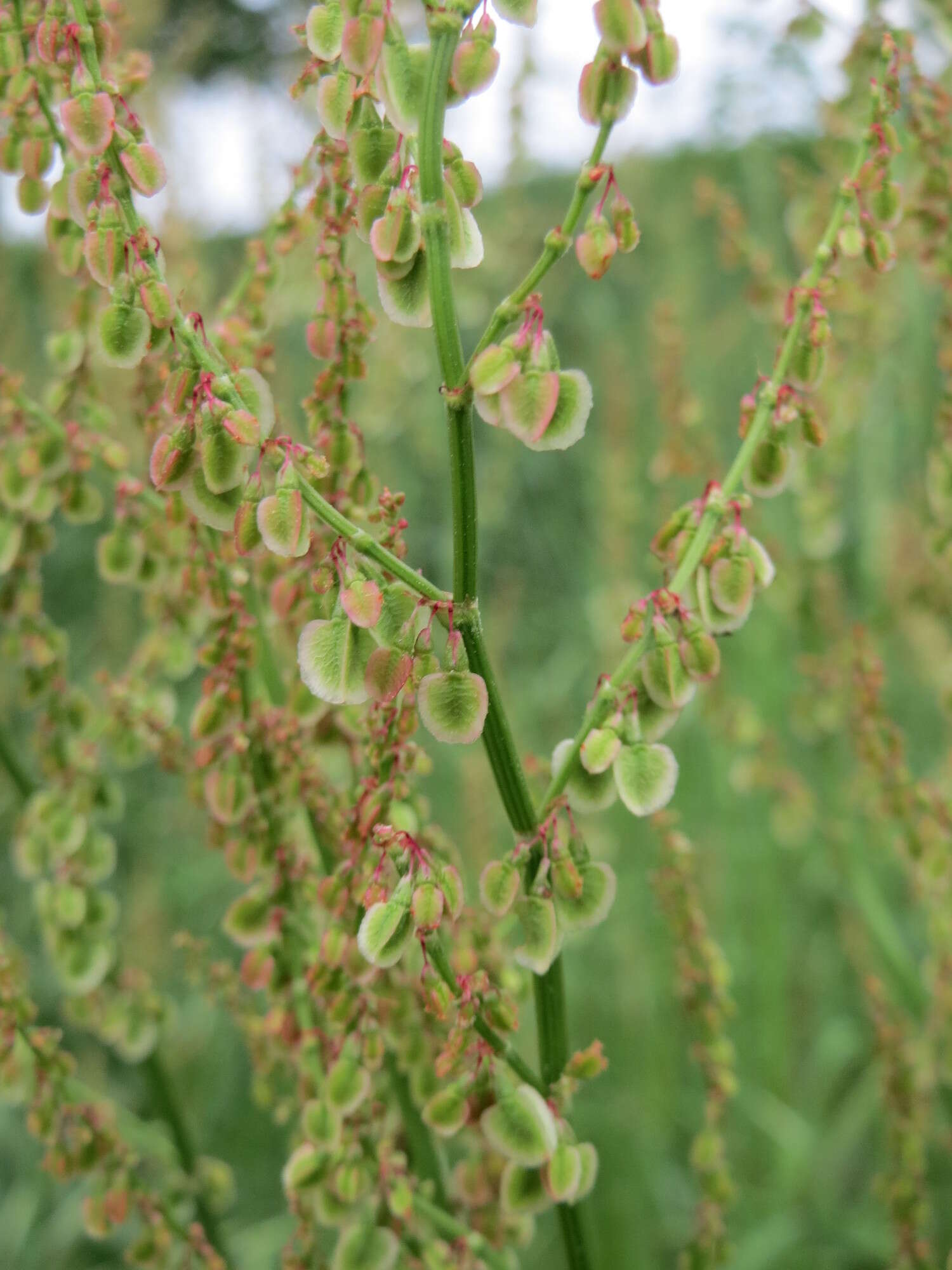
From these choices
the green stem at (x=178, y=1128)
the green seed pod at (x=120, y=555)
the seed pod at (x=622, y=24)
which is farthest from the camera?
the green stem at (x=178, y=1128)

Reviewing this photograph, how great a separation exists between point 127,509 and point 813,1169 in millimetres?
1066

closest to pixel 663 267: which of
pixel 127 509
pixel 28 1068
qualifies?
pixel 127 509

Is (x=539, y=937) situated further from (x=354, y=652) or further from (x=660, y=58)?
(x=660, y=58)

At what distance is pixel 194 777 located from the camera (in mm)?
598

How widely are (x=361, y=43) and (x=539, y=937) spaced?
0.97ft

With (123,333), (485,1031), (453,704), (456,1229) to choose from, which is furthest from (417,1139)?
(123,333)

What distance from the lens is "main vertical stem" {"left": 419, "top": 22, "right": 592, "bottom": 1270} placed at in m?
0.37

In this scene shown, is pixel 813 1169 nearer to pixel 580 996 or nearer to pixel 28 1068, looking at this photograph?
pixel 580 996

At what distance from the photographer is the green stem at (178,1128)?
2.31ft

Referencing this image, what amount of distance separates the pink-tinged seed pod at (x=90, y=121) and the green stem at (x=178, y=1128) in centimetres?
51

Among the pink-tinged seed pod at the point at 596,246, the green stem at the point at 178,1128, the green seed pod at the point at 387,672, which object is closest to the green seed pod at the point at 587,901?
the green seed pod at the point at 387,672

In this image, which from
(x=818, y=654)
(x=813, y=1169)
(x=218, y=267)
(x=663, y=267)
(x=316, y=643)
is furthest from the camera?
(x=218, y=267)

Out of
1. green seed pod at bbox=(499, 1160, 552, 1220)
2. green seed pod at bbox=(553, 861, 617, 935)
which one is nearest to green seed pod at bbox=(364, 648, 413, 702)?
green seed pod at bbox=(553, 861, 617, 935)

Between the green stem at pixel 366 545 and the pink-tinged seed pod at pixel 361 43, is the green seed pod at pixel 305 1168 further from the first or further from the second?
the pink-tinged seed pod at pixel 361 43
